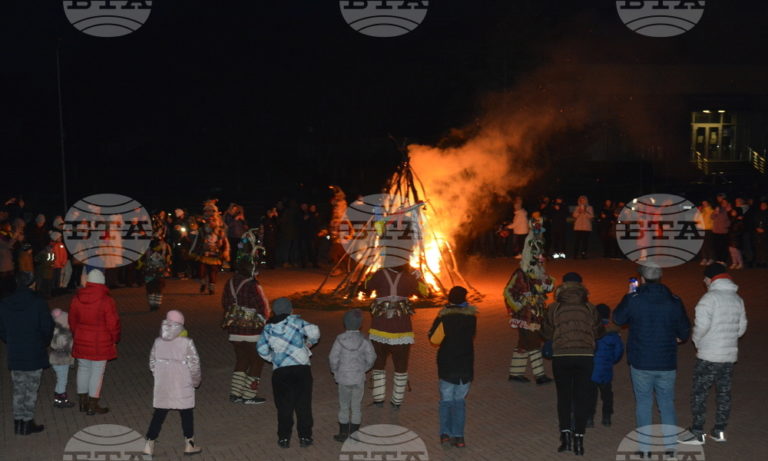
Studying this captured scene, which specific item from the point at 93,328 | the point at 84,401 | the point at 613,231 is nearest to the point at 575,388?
the point at 93,328

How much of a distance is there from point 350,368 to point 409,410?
136cm

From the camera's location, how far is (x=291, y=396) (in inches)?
303

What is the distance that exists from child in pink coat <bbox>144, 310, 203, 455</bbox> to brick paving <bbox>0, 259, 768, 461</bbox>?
0.32 meters

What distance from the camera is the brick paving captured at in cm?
763

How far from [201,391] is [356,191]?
21914 millimetres

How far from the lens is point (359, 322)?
8.02 meters

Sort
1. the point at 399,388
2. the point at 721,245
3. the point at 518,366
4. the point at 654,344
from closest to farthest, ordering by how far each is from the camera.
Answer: the point at 654,344 → the point at 399,388 → the point at 518,366 → the point at 721,245

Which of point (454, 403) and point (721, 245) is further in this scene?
point (721, 245)

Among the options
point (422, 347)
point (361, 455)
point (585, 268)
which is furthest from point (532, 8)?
point (361, 455)

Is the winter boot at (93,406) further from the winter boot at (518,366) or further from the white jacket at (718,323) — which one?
the white jacket at (718,323)

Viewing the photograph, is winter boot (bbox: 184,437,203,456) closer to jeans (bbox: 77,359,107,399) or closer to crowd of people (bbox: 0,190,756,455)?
crowd of people (bbox: 0,190,756,455)

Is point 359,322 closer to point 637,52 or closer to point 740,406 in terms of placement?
point 740,406

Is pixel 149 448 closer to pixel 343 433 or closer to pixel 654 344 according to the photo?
pixel 343 433

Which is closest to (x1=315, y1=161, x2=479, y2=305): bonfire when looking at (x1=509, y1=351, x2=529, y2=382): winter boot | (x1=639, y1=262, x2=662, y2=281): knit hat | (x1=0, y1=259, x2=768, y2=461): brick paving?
(x1=0, y1=259, x2=768, y2=461): brick paving
